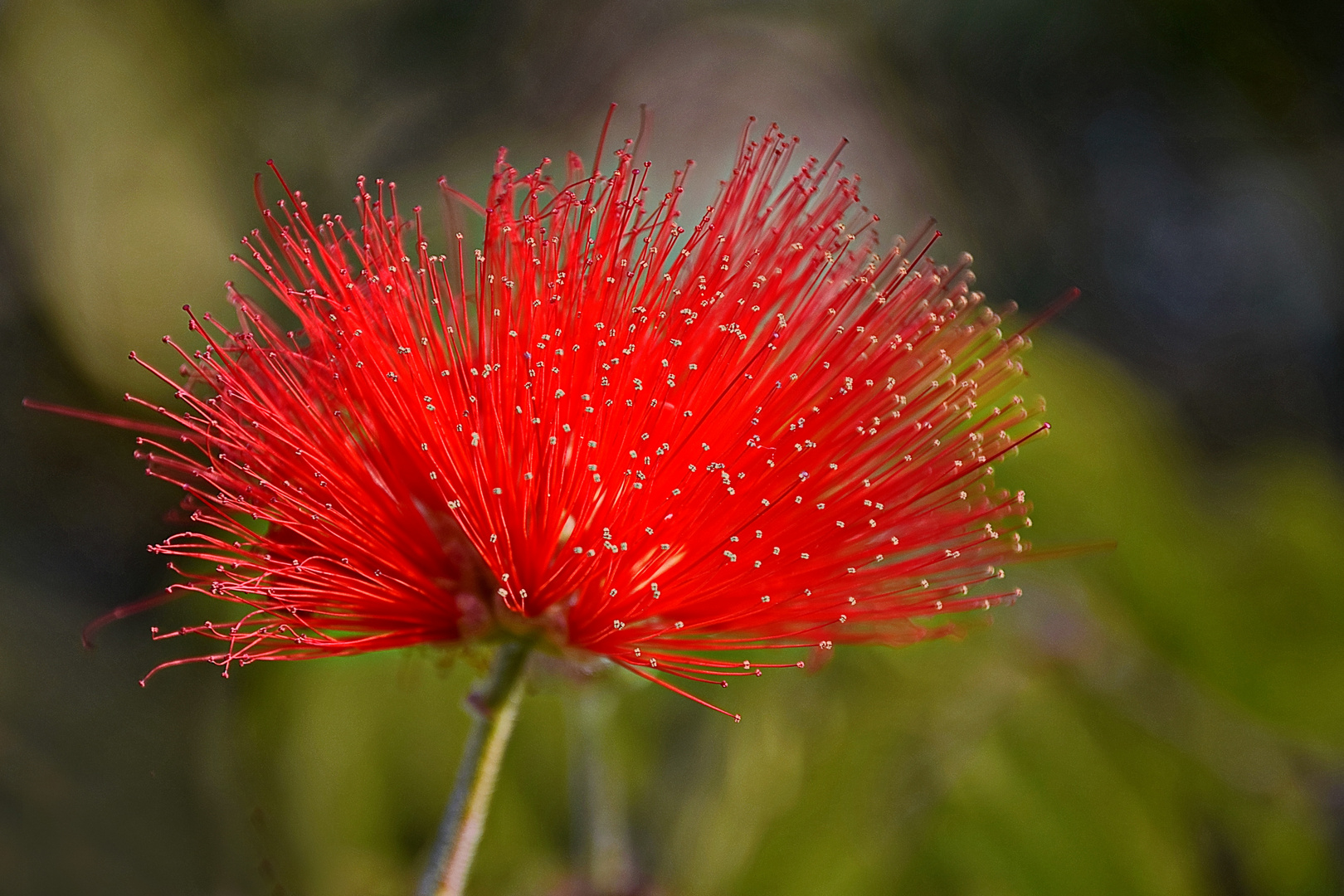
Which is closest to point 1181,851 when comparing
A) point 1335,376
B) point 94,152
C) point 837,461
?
point 837,461

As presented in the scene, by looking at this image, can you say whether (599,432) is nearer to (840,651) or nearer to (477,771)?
(477,771)

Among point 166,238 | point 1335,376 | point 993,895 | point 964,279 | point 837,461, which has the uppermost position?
point 1335,376

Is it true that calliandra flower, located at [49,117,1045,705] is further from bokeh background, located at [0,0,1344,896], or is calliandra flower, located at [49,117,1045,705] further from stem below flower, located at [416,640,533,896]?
bokeh background, located at [0,0,1344,896]

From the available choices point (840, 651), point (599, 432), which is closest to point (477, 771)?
point (599, 432)

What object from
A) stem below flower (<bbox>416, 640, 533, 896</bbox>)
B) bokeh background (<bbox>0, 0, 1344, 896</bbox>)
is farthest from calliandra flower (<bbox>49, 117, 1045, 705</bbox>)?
bokeh background (<bbox>0, 0, 1344, 896</bbox>)

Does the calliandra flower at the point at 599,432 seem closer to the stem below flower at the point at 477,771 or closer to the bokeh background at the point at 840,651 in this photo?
the stem below flower at the point at 477,771

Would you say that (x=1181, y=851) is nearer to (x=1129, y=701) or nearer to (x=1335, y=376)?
(x=1129, y=701)

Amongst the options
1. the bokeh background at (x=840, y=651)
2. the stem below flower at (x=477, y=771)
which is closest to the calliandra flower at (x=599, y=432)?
the stem below flower at (x=477, y=771)
